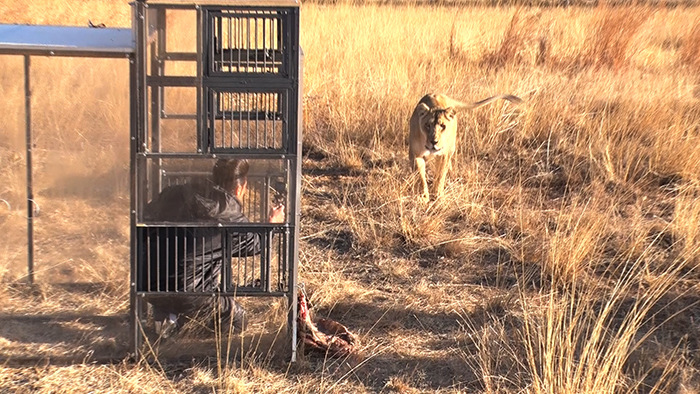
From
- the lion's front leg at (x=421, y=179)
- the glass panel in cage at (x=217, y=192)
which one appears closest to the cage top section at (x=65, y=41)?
the glass panel in cage at (x=217, y=192)

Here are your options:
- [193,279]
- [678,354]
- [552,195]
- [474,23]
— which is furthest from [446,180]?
[474,23]

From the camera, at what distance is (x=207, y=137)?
3.64 m

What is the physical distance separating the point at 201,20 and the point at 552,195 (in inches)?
169

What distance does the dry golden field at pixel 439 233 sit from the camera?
12.7ft

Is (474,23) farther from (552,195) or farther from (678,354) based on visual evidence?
(678,354)

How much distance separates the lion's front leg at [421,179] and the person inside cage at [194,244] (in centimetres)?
278

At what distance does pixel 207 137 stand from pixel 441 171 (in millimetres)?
3689

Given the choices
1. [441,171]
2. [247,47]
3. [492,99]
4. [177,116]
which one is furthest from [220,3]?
[492,99]

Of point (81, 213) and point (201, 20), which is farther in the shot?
point (81, 213)

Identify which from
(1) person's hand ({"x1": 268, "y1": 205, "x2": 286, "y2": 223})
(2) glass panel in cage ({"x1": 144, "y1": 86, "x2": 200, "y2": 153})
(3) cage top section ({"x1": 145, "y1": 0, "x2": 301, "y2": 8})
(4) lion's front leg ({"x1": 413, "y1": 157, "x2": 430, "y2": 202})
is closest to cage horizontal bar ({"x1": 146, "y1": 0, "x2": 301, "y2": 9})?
(3) cage top section ({"x1": 145, "y1": 0, "x2": 301, "y2": 8})

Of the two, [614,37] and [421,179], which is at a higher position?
[614,37]

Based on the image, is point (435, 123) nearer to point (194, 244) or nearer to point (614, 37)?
point (194, 244)

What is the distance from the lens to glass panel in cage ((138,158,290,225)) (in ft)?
12.6

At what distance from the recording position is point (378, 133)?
26.6ft
